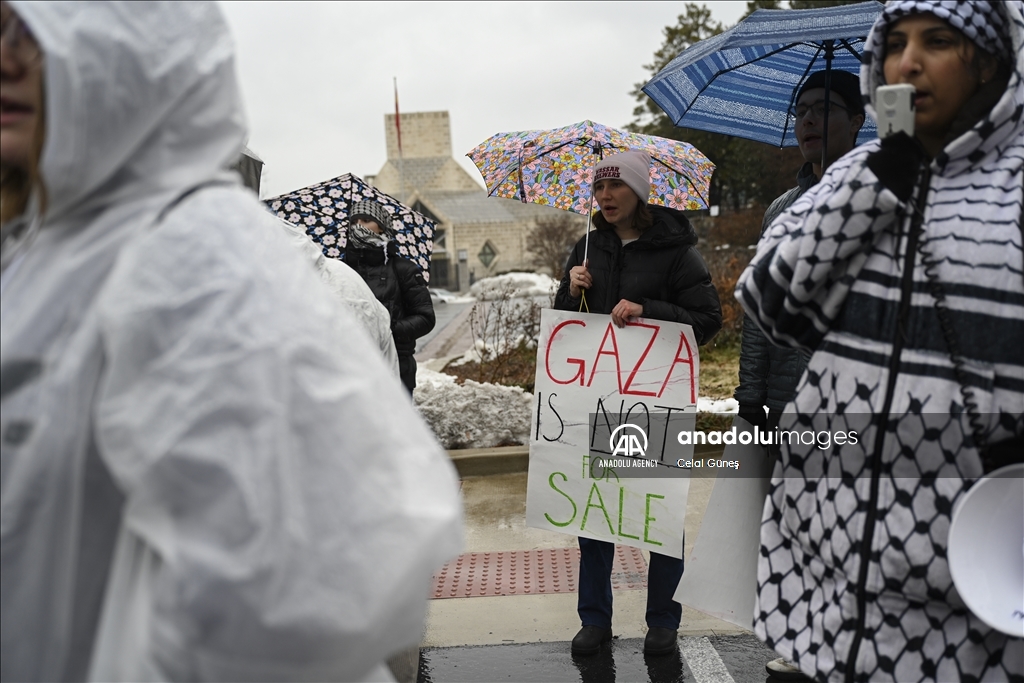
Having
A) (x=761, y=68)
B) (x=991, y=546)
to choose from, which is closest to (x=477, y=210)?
(x=761, y=68)

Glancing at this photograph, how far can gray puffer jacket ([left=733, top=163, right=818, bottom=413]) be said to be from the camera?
3.72 m

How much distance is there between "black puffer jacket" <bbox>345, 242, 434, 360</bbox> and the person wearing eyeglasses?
242 cm

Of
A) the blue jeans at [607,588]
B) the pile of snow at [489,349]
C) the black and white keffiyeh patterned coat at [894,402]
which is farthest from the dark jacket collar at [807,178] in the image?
the pile of snow at [489,349]

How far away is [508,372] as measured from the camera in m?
11.0

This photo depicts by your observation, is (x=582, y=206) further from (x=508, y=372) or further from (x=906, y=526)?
(x=508, y=372)

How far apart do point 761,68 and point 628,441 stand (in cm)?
178

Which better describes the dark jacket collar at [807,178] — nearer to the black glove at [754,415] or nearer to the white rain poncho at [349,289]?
the black glove at [754,415]

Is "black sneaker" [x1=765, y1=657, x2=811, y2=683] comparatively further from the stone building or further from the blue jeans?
the stone building

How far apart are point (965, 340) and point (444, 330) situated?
22173 mm

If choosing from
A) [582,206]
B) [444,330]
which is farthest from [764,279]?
[444,330]

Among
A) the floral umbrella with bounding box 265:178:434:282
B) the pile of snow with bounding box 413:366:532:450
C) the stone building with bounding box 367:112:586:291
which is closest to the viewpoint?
the floral umbrella with bounding box 265:178:434:282

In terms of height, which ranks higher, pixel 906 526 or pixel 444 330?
pixel 906 526

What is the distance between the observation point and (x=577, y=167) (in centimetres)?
518

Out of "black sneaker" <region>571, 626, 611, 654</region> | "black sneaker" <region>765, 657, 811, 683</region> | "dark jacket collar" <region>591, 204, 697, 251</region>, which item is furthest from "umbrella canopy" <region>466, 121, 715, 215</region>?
"black sneaker" <region>765, 657, 811, 683</region>
